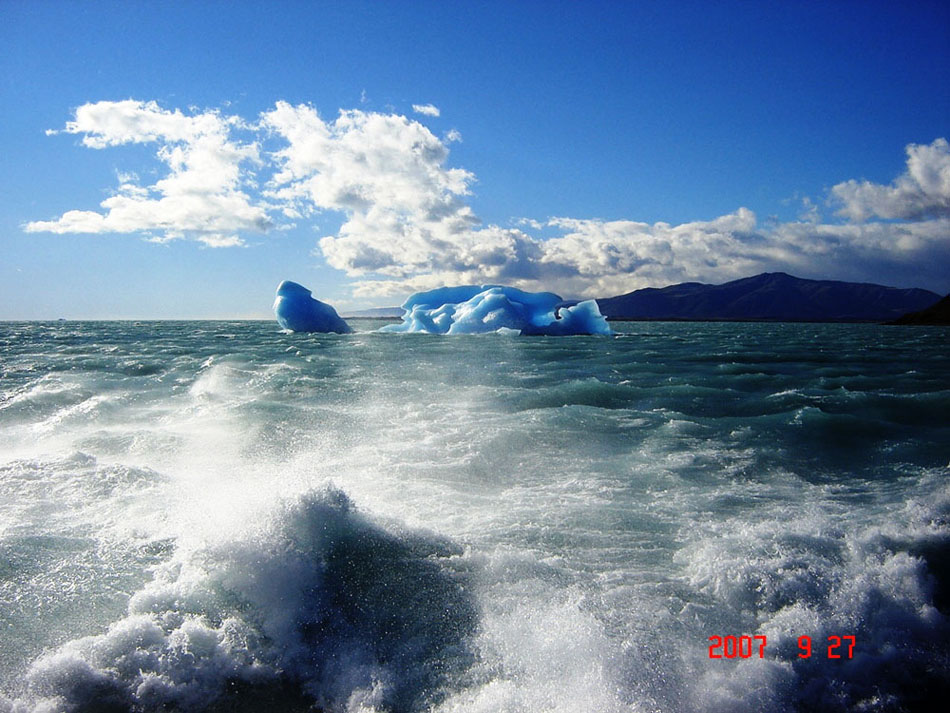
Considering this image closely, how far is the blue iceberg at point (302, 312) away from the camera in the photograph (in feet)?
105

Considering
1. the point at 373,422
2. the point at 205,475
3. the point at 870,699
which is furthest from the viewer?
the point at 373,422

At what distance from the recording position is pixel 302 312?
32562 millimetres

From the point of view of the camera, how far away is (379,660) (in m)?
2.64

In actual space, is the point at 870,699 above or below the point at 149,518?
A: below

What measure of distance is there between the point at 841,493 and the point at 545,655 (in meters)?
3.52

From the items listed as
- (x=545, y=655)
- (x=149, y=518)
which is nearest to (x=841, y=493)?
(x=545, y=655)

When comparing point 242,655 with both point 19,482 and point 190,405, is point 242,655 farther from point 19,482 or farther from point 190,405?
point 190,405

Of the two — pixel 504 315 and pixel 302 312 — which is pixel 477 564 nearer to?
pixel 504 315

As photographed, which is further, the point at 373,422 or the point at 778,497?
the point at 373,422

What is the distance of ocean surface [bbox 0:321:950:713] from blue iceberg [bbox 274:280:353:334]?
25670mm
